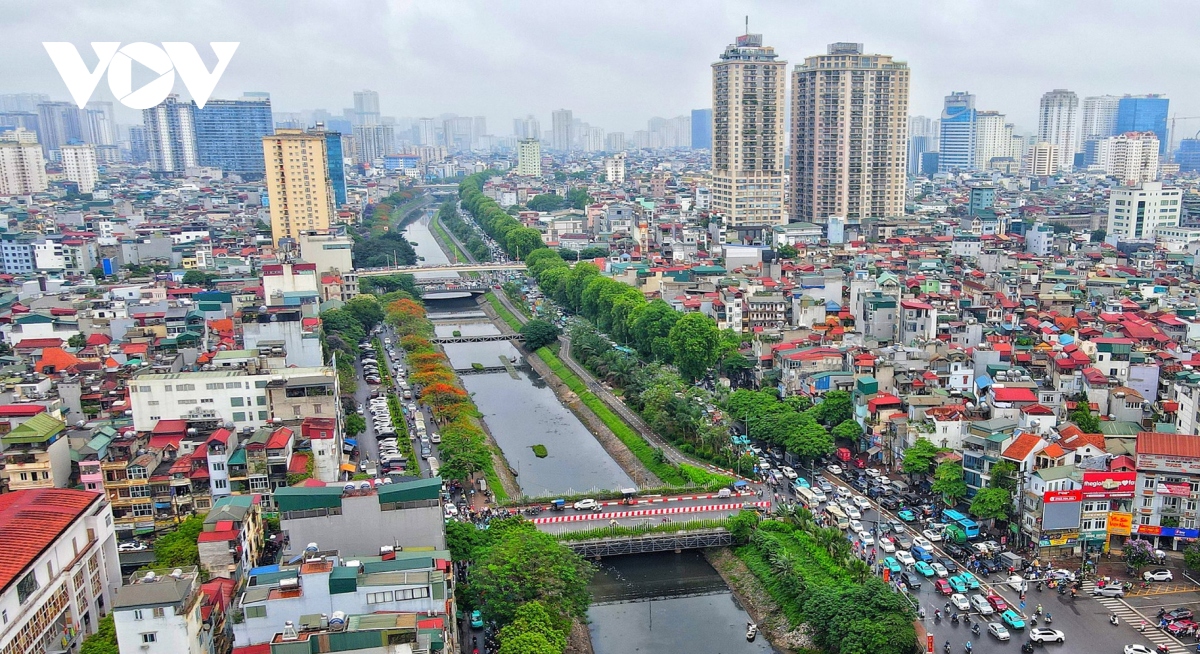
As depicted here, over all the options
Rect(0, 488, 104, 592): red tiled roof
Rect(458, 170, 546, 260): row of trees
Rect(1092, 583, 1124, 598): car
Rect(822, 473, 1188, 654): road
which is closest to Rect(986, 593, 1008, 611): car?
Rect(822, 473, 1188, 654): road

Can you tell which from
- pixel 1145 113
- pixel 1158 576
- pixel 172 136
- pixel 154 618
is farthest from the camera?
pixel 1145 113

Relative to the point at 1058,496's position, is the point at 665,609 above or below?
below

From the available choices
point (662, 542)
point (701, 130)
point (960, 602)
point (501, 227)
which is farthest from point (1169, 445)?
point (701, 130)

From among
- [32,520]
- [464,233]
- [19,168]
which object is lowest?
[32,520]

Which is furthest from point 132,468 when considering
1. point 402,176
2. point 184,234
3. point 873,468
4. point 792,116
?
point 402,176

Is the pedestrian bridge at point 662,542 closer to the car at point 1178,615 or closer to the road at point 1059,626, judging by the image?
the road at point 1059,626

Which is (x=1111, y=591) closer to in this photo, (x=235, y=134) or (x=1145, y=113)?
(x=235, y=134)

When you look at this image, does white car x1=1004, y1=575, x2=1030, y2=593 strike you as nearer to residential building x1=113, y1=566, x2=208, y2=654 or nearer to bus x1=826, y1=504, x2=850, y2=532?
bus x1=826, y1=504, x2=850, y2=532
